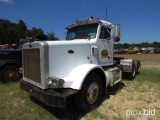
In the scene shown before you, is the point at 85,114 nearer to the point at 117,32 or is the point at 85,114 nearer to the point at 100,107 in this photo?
the point at 100,107

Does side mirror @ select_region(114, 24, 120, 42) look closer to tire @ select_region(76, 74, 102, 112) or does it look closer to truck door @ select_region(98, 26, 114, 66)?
truck door @ select_region(98, 26, 114, 66)

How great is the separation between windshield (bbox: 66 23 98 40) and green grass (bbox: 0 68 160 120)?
7.39 feet

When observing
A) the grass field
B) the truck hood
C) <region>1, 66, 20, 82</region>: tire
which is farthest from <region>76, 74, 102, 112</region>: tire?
<region>1, 66, 20, 82</region>: tire

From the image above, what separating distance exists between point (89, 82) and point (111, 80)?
1546 mm

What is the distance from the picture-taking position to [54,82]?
12.6 ft

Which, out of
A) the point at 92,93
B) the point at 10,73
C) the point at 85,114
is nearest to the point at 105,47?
the point at 92,93

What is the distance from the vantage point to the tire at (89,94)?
425cm

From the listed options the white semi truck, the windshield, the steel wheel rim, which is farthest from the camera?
the windshield

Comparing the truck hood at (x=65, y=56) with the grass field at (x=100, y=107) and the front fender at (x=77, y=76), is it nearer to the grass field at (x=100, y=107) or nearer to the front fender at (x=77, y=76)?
the front fender at (x=77, y=76)

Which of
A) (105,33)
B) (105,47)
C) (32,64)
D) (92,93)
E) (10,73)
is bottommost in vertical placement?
(92,93)

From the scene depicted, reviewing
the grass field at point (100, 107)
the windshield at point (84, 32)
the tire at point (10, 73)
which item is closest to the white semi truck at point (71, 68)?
the windshield at point (84, 32)

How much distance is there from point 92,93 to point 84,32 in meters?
2.21

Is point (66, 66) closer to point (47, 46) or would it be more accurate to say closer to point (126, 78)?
point (47, 46)

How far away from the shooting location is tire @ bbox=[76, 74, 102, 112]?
167 inches
